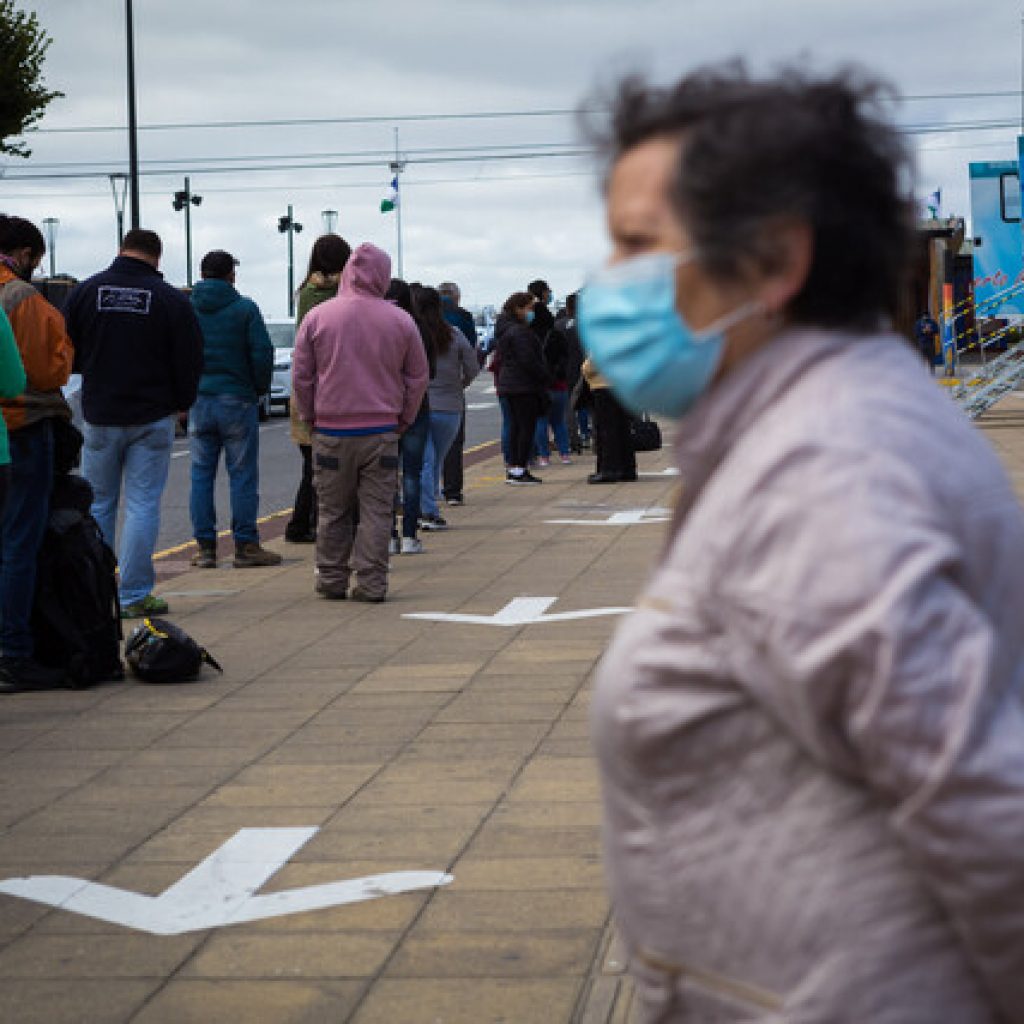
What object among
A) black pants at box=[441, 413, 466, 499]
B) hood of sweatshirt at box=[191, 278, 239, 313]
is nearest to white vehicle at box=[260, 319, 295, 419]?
black pants at box=[441, 413, 466, 499]

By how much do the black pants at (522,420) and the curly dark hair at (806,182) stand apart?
18.1m

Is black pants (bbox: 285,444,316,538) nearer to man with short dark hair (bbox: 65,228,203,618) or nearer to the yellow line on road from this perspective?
the yellow line on road

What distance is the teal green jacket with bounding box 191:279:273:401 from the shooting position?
12836 millimetres

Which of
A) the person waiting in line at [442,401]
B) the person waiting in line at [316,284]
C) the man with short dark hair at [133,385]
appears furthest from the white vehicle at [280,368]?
the man with short dark hair at [133,385]

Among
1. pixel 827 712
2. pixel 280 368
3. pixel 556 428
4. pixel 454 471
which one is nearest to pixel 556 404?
pixel 556 428

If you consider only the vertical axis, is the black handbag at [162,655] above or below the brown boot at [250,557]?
above

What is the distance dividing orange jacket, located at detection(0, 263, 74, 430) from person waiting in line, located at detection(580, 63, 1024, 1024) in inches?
270

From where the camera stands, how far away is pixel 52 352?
28.1ft

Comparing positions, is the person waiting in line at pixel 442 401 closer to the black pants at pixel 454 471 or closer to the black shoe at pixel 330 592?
the black pants at pixel 454 471

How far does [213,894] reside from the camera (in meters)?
5.27

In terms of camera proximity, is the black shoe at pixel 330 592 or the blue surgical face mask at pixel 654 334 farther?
the black shoe at pixel 330 592

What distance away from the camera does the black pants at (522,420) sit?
2002 centimetres

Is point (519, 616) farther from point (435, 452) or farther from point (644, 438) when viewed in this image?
point (644, 438)

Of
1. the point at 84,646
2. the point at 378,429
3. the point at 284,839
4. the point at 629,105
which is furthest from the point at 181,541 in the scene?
the point at 629,105
